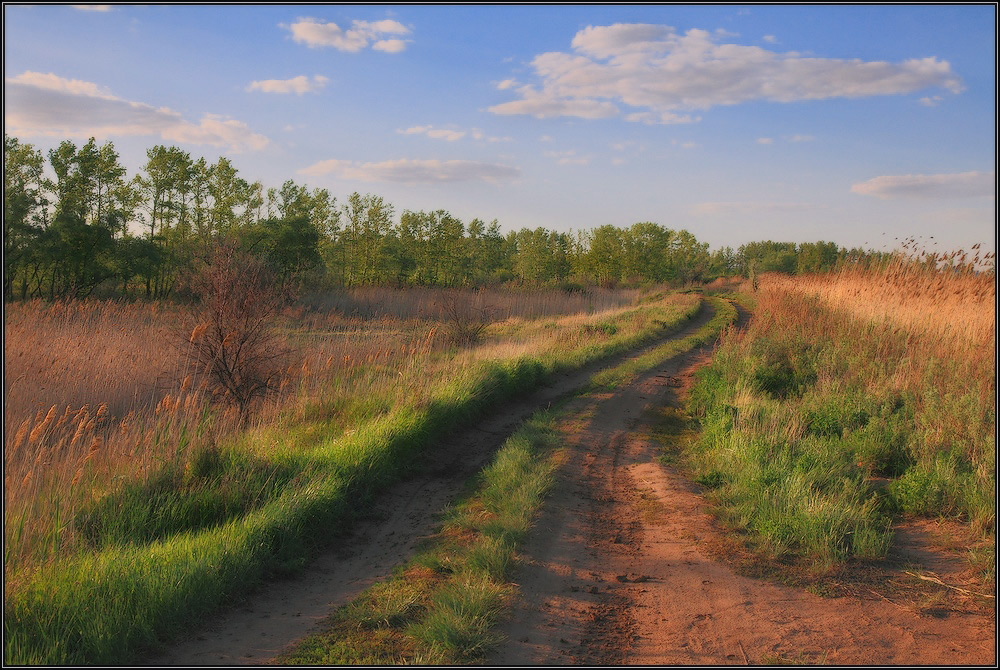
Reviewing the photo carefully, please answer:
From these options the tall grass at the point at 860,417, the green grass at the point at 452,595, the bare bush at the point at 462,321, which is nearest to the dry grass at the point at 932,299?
the tall grass at the point at 860,417

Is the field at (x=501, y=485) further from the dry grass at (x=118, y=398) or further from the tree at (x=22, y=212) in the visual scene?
the tree at (x=22, y=212)

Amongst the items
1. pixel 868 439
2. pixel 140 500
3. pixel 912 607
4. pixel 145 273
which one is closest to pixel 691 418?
pixel 868 439

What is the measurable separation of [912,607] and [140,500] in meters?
6.16

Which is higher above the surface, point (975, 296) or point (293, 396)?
point (975, 296)

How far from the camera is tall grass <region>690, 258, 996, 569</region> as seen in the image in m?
5.82

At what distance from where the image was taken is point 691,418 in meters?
10.1

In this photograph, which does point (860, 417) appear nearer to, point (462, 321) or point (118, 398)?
point (118, 398)

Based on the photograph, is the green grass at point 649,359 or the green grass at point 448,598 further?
the green grass at point 649,359

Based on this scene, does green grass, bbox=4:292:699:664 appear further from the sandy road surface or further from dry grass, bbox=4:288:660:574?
dry grass, bbox=4:288:660:574

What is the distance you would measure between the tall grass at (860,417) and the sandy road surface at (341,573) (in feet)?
9.75

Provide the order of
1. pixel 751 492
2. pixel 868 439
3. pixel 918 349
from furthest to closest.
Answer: pixel 918 349, pixel 868 439, pixel 751 492

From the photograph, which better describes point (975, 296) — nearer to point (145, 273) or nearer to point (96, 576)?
point (96, 576)

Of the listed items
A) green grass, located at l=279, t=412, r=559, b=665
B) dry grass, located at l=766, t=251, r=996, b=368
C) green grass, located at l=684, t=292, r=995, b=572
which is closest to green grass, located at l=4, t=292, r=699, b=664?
green grass, located at l=279, t=412, r=559, b=665

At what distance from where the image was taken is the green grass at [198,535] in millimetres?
3850
